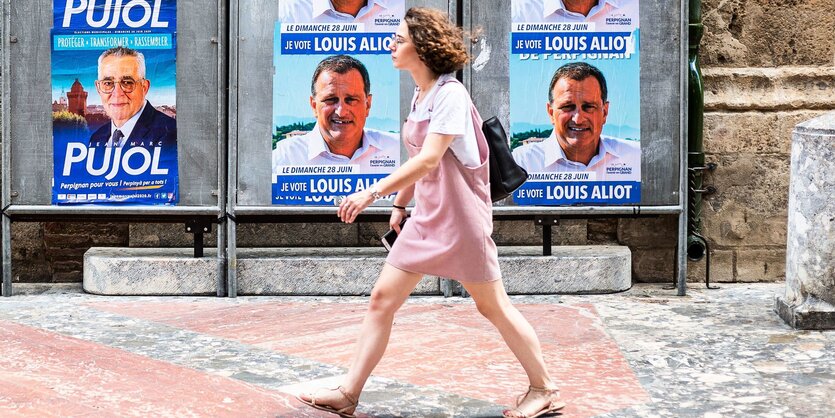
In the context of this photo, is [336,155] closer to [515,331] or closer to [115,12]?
[115,12]

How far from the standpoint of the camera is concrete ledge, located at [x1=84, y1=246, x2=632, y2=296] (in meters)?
7.69

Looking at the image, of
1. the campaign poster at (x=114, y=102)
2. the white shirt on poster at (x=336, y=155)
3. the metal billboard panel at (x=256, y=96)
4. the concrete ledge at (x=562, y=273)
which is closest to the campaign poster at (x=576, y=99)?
the concrete ledge at (x=562, y=273)

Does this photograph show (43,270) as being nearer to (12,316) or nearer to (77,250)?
(77,250)

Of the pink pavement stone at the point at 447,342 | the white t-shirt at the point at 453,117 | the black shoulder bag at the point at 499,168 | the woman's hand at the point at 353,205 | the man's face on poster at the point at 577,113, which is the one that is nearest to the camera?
the woman's hand at the point at 353,205

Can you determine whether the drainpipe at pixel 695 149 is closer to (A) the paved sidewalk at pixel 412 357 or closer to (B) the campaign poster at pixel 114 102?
(A) the paved sidewalk at pixel 412 357

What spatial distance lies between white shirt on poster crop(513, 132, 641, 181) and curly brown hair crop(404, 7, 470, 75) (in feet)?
9.54

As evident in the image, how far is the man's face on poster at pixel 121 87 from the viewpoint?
7594mm

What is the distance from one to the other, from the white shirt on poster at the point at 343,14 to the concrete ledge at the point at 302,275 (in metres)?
1.41

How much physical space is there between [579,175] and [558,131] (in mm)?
294

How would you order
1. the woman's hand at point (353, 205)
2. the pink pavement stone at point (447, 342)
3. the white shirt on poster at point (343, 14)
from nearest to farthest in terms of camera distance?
the woman's hand at point (353, 205)
the pink pavement stone at point (447, 342)
the white shirt on poster at point (343, 14)

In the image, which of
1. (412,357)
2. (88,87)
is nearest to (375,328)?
(412,357)

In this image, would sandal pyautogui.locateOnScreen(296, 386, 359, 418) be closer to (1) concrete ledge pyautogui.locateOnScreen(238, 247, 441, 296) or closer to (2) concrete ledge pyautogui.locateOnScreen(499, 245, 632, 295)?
(1) concrete ledge pyautogui.locateOnScreen(238, 247, 441, 296)

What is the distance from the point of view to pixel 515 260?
770 cm

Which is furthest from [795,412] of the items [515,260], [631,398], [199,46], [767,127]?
[199,46]
